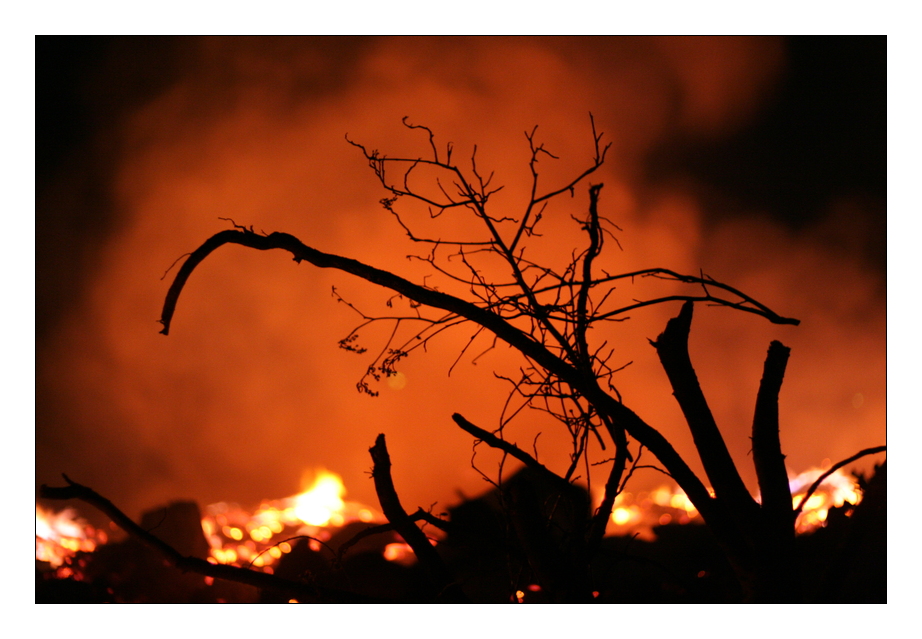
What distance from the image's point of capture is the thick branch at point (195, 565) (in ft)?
3.47

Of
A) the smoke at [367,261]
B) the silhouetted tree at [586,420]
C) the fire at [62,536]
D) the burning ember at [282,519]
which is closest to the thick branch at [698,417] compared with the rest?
the silhouetted tree at [586,420]

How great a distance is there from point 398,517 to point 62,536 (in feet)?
3.48

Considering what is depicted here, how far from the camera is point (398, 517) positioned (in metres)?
1.09

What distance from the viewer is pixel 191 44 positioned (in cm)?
146

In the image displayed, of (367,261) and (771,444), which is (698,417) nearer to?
(771,444)

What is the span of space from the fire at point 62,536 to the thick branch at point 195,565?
1.56 feet

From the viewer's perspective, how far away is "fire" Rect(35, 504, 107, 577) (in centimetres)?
143

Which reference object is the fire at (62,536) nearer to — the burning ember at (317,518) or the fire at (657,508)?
the burning ember at (317,518)

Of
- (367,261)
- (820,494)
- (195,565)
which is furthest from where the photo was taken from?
(820,494)

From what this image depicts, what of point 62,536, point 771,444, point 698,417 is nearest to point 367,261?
point 698,417

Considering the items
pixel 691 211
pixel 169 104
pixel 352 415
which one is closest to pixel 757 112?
pixel 691 211

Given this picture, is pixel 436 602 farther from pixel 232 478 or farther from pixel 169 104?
pixel 169 104

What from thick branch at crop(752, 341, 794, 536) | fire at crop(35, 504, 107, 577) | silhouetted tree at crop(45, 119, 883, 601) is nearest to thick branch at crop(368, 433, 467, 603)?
silhouetted tree at crop(45, 119, 883, 601)
